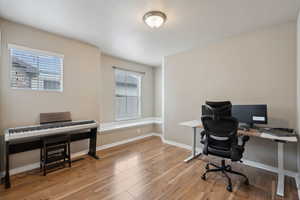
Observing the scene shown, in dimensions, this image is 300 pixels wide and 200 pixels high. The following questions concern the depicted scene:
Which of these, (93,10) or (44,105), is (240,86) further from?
(44,105)

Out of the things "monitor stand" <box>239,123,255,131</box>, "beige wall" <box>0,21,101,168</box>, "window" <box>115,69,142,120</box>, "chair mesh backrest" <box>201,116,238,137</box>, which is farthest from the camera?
"window" <box>115,69,142,120</box>

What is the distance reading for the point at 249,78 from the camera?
2678mm

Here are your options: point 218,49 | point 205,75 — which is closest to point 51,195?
point 205,75

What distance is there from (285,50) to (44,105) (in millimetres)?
4559

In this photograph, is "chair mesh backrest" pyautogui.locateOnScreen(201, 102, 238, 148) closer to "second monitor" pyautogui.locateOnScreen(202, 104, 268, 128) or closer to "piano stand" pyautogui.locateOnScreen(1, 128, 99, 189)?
"second monitor" pyautogui.locateOnScreen(202, 104, 268, 128)

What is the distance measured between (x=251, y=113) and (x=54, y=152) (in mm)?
3782

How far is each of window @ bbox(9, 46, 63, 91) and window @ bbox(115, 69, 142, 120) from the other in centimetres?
181

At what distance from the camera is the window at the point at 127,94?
4508mm

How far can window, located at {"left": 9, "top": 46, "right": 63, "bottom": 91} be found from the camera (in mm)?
2395

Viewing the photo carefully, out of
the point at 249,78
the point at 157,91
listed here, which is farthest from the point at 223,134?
the point at 157,91

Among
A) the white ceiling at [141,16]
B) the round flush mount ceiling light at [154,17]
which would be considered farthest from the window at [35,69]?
the round flush mount ceiling light at [154,17]

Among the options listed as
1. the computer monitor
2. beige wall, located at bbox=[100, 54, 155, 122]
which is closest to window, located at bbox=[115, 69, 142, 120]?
beige wall, located at bbox=[100, 54, 155, 122]

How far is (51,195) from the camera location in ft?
6.05

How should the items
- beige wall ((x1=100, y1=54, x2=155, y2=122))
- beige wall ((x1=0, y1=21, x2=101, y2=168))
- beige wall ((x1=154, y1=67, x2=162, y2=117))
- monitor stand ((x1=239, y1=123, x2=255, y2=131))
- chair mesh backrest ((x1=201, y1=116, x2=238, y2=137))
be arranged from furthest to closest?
beige wall ((x1=154, y1=67, x2=162, y2=117))
beige wall ((x1=100, y1=54, x2=155, y2=122))
monitor stand ((x1=239, y1=123, x2=255, y2=131))
beige wall ((x1=0, y1=21, x2=101, y2=168))
chair mesh backrest ((x1=201, y1=116, x2=238, y2=137))
